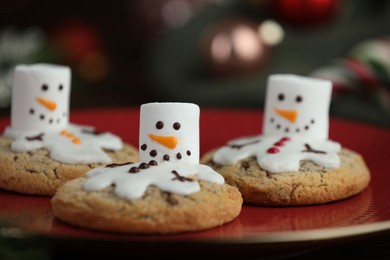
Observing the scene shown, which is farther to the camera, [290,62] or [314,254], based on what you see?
[290,62]

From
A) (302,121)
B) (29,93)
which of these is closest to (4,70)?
(29,93)

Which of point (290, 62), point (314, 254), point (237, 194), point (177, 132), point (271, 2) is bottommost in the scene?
point (314, 254)

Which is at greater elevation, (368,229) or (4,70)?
(4,70)

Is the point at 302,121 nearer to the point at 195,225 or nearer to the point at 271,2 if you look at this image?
the point at 195,225

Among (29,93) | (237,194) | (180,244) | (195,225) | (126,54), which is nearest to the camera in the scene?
(180,244)

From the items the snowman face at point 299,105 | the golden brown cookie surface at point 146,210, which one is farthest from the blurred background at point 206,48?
the golden brown cookie surface at point 146,210

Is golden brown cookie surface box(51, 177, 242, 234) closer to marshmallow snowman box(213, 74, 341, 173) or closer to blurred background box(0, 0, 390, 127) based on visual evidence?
marshmallow snowman box(213, 74, 341, 173)

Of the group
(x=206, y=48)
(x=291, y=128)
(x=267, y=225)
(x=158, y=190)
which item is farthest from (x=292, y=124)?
(x=206, y=48)
